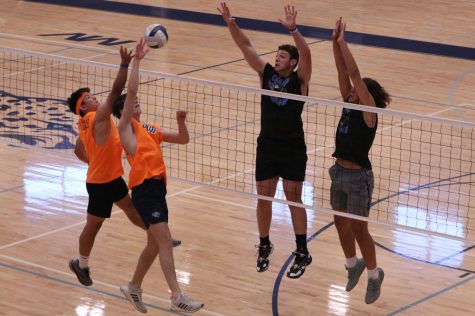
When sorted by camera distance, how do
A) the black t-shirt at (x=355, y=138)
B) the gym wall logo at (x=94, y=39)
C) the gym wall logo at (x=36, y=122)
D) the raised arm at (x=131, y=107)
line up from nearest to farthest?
the raised arm at (x=131, y=107) < the black t-shirt at (x=355, y=138) < the gym wall logo at (x=36, y=122) < the gym wall logo at (x=94, y=39)

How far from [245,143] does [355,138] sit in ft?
20.3

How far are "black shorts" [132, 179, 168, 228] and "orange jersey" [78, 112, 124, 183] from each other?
2.50 ft

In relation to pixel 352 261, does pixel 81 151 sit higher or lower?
higher

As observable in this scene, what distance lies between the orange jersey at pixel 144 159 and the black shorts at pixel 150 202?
0.21 feet

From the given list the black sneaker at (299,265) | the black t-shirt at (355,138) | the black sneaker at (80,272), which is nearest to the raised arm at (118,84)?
the black sneaker at (80,272)

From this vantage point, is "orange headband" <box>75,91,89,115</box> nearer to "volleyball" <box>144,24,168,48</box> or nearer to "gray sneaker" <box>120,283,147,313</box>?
"volleyball" <box>144,24,168,48</box>

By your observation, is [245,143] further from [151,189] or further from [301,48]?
[151,189]

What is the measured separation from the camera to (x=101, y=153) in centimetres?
995

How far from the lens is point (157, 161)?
936cm

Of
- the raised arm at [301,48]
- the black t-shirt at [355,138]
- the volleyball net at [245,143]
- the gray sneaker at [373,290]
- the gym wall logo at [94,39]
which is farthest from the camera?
the gym wall logo at [94,39]

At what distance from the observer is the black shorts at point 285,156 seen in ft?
32.6

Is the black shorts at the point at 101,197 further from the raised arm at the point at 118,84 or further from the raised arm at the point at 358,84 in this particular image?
the raised arm at the point at 358,84

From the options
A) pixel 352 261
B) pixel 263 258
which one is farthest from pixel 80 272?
pixel 352 261

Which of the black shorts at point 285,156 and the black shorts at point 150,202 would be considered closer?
the black shorts at point 150,202
